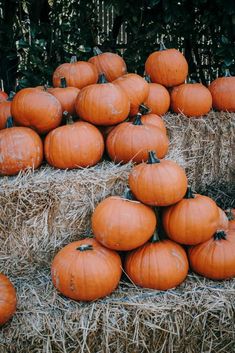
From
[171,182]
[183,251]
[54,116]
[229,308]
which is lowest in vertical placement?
[229,308]

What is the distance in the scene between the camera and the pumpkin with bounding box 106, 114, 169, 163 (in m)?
3.02

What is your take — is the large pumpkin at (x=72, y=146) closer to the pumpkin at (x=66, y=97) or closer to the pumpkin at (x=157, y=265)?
the pumpkin at (x=66, y=97)

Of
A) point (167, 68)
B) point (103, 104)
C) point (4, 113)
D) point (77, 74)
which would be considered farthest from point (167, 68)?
point (4, 113)

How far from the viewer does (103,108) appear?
3.11m

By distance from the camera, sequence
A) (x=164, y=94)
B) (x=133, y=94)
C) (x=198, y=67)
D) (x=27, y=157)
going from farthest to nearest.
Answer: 1. (x=198, y=67)
2. (x=164, y=94)
3. (x=133, y=94)
4. (x=27, y=157)

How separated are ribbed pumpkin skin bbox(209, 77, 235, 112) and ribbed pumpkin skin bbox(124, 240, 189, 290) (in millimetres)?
1725

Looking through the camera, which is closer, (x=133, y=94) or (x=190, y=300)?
(x=190, y=300)

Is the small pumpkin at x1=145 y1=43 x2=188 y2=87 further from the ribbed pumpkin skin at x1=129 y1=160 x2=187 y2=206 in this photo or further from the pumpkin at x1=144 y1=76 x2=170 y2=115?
the ribbed pumpkin skin at x1=129 y1=160 x2=187 y2=206

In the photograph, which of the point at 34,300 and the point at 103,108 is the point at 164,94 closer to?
the point at 103,108

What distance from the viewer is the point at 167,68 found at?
12.3 feet

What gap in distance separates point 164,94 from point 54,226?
151 cm

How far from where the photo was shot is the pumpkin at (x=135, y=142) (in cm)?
302

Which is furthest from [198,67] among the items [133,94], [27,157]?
[27,157]

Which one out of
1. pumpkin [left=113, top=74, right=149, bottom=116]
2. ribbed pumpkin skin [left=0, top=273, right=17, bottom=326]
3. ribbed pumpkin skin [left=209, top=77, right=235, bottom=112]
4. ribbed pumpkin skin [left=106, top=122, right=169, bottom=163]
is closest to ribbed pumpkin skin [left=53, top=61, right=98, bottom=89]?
pumpkin [left=113, top=74, right=149, bottom=116]
